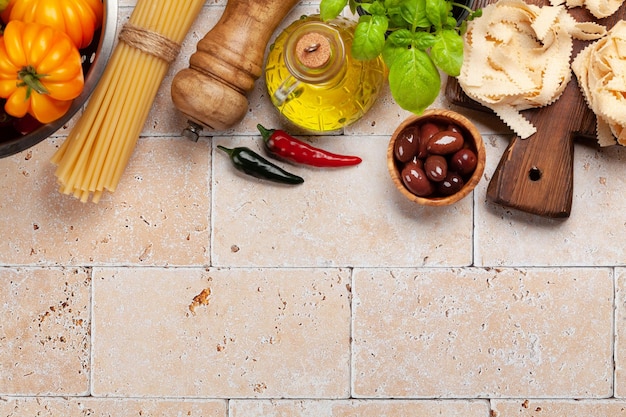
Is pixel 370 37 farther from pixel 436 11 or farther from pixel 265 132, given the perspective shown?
pixel 265 132

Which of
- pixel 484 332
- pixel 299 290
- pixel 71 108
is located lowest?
pixel 299 290

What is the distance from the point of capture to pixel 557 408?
1657 mm

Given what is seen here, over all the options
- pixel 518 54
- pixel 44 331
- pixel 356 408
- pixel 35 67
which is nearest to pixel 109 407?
pixel 44 331

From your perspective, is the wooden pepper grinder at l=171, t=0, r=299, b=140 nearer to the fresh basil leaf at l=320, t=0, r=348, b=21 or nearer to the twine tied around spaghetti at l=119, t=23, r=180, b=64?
the twine tied around spaghetti at l=119, t=23, r=180, b=64

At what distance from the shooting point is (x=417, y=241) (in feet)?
5.40

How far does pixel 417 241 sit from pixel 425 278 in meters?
0.09

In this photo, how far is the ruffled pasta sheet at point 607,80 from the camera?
4.77 feet

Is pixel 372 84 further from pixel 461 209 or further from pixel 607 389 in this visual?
pixel 607 389

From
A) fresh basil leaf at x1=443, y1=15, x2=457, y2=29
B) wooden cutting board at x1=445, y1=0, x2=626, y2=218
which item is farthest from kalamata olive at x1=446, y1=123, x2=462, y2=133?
fresh basil leaf at x1=443, y1=15, x2=457, y2=29

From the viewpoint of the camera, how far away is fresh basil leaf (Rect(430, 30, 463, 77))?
1.32m

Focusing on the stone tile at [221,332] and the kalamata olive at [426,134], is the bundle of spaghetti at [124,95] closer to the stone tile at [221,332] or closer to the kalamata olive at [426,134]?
the stone tile at [221,332]

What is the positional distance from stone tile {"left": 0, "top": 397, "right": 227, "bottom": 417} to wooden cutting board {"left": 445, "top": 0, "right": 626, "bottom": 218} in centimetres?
87

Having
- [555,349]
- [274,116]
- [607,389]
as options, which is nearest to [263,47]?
[274,116]

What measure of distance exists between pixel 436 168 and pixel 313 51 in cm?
35
